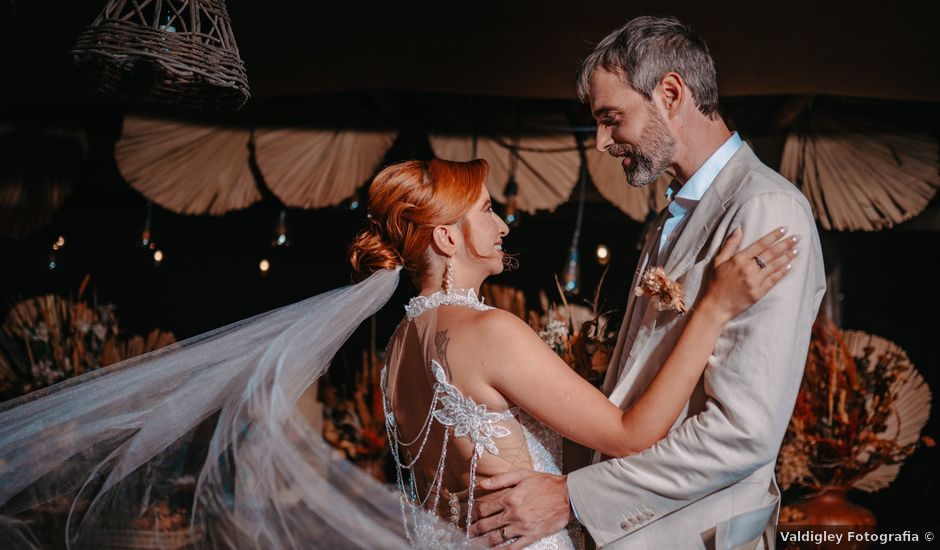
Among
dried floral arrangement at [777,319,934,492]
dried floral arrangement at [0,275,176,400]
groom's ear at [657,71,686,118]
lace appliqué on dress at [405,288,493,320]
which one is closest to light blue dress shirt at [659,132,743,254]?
groom's ear at [657,71,686,118]

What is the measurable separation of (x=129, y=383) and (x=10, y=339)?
2584 mm

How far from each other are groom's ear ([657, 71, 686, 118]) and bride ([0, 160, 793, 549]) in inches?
16.5

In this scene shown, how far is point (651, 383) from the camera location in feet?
6.24

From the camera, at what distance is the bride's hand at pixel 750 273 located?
1.80 metres

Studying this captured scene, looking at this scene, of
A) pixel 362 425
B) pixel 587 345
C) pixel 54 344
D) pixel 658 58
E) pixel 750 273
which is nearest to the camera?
pixel 750 273

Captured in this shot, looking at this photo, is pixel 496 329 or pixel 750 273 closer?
pixel 750 273

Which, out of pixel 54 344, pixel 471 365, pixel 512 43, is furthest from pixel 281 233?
pixel 471 365

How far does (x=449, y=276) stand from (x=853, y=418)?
1.83 meters

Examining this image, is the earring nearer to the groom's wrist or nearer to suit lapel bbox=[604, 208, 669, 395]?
suit lapel bbox=[604, 208, 669, 395]

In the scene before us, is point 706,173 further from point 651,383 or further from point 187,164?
point 187,164

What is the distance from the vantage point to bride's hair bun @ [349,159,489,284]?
7.45ft

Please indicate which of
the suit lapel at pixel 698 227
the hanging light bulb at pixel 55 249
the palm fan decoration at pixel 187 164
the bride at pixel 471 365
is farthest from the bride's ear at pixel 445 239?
the hanging light bulb at pixel 55 249

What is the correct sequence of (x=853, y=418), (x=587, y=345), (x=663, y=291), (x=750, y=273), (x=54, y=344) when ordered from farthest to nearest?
(x=54, y=344)
(x=853, y=418)
(x=587, y=345)
(x=663, y=291)
(x=750, y=273)

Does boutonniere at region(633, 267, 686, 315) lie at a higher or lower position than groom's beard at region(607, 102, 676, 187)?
lower
